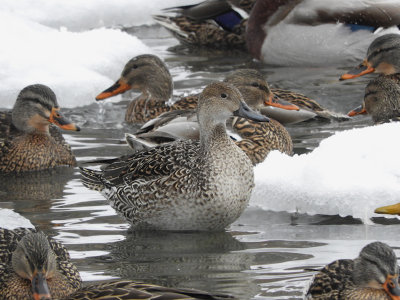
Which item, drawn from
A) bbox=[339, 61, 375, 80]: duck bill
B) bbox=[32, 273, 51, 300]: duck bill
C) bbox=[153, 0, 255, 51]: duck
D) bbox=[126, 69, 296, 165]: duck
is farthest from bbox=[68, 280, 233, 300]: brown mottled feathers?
bbox=[153, 0, 255, 51]: duck

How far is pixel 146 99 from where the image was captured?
9508 mm

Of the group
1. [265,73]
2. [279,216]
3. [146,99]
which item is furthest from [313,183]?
Result: [265,73]

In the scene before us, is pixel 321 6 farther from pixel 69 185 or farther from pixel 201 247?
pixel 201 247

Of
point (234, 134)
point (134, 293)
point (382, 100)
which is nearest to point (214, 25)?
point (382, 100)

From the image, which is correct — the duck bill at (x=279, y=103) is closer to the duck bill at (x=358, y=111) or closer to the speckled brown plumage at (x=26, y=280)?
the duck bill at (x=358, y=111)

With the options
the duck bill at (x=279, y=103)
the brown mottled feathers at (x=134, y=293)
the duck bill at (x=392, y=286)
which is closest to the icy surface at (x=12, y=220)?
the brown mottled feathers at (x=134, y=293)

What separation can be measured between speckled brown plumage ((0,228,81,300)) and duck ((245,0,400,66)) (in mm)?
6068

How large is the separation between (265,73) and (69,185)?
3752 millimetres

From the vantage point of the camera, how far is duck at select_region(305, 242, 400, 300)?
14.4 feet

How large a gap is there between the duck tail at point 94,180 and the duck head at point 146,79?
2.76 metres

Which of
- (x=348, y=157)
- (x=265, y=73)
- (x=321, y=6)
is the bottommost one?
(x=348, y=157)

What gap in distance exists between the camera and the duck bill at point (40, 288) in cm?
443

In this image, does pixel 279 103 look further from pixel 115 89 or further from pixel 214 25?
pixel 214 25

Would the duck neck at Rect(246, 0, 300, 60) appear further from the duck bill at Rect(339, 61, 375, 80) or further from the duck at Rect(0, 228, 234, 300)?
the duck at Rect(0, 228, 234, 300)
